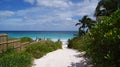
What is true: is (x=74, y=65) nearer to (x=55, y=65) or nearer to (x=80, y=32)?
(x=55, y=65)

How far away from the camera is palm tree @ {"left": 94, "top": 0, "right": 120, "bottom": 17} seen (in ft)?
78.3

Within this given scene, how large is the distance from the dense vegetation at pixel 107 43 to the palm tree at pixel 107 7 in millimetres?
12808

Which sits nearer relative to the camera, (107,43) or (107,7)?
(107,43)

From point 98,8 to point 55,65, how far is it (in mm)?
11314

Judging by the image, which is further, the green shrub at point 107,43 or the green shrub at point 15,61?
the green shrub at point 15,61

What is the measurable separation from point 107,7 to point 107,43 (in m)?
15.1

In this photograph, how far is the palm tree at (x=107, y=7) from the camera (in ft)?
78.3

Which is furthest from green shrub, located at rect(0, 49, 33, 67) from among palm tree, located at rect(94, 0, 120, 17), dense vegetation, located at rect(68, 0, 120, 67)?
palm tree, located at rect(94, 0, 120, 17)

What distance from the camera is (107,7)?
80.8ft

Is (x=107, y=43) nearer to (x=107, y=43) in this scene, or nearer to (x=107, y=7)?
(x=107, y=43)

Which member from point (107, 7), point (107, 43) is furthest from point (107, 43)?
point (107, 7)

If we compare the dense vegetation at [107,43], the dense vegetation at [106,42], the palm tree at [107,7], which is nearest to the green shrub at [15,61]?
the dense vegetation at [106,42]

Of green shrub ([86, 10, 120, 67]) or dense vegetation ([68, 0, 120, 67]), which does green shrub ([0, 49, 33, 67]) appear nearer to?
dense vegetation ([68, 0, 120, 67])

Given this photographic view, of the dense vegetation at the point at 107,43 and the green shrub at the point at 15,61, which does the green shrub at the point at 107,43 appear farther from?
the green shrub at the point at 15,61
